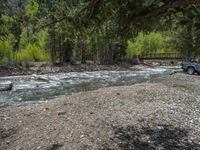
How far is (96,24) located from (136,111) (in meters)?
5.80

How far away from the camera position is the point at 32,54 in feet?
180

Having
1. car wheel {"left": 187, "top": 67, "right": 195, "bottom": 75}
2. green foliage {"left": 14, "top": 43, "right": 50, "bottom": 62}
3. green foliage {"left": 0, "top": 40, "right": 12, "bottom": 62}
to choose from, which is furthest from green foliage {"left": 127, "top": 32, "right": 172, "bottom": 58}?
car wheel {"left": 187, "top": 67, "right": 195, "bottom": 75}

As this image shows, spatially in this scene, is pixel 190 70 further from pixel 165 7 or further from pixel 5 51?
pixel 5 51

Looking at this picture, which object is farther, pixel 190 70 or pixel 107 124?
pixel 190 70

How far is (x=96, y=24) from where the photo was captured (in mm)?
7109

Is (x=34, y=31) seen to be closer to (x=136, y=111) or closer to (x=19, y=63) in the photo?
(x=136, y=111)

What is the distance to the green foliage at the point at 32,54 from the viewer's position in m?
52.1

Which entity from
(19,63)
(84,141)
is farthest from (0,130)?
(19,63)

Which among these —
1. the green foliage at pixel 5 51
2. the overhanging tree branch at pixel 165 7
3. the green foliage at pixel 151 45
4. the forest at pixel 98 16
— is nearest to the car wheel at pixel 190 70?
the forest at pixel 98 16

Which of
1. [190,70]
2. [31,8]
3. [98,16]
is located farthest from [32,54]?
[98,16]

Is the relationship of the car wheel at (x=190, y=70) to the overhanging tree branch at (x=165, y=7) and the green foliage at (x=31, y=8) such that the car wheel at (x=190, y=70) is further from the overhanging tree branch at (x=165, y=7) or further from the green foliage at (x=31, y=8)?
the green foliage at (x=31, y=8)

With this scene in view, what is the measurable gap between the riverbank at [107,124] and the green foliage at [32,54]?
39.1 m

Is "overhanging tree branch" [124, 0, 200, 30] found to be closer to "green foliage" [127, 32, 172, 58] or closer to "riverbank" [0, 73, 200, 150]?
"riverbank" [0, 73, 200, 150]

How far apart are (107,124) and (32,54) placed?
47148mm
